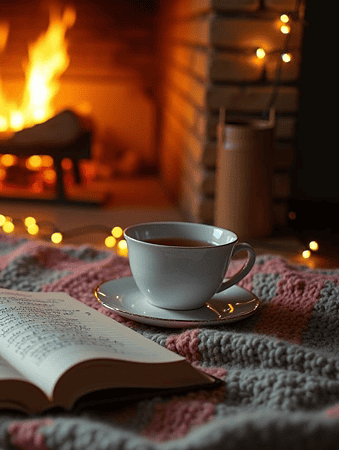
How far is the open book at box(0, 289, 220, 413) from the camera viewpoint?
0.46 m

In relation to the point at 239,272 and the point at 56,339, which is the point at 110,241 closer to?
the point at 239,272

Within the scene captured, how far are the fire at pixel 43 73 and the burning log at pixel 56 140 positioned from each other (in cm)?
32

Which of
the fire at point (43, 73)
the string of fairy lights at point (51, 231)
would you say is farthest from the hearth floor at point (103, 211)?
the fire at point (43, 73)

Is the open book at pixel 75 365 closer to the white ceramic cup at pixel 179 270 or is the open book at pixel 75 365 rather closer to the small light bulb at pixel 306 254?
the white ceramic cup at pixel 179 270

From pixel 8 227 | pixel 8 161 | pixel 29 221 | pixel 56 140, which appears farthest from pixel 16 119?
pixel 8 227

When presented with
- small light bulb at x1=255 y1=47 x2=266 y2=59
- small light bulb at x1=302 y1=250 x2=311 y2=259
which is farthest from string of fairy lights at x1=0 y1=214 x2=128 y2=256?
small light bulb at x1=255 y1=47 x2=266 y2=59

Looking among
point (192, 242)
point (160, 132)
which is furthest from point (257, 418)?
point (160, 132)

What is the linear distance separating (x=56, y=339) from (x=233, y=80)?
1.13 meters

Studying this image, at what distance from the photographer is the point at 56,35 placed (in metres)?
2.46

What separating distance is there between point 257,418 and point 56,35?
2305 millimetres

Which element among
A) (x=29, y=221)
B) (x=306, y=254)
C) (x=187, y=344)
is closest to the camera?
(x=187, y=344)

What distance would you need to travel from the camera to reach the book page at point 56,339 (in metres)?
0.48

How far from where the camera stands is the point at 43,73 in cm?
235

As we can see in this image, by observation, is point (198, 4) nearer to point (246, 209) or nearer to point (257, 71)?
point (257, 71)
